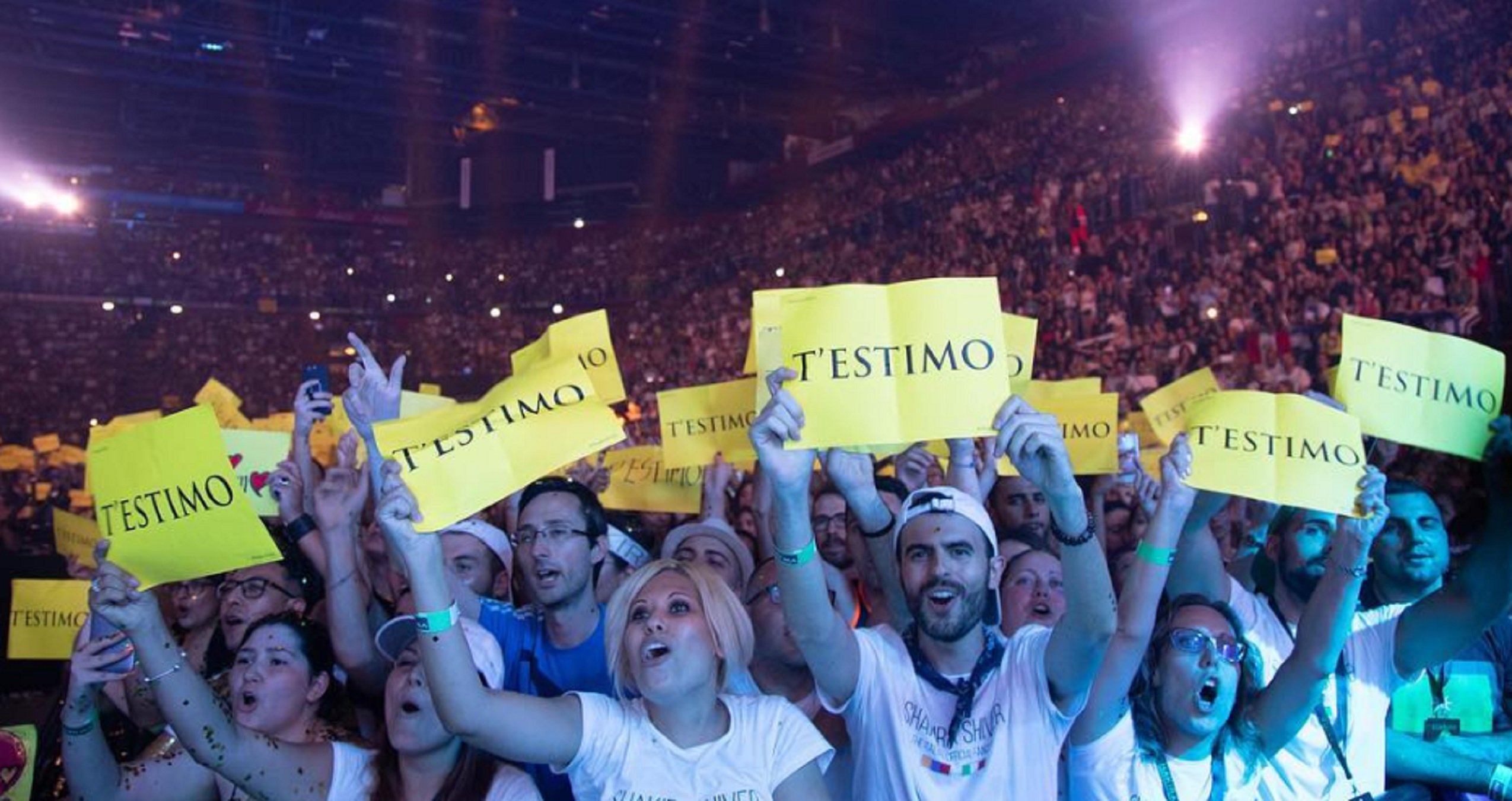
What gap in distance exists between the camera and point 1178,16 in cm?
1384

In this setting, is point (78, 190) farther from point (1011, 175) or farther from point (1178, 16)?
point (1178, 16)

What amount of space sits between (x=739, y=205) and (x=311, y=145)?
26.0 feet

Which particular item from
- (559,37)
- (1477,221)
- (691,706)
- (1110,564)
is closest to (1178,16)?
(1477,221)

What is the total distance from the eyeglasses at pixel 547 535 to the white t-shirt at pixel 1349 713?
1.73 m

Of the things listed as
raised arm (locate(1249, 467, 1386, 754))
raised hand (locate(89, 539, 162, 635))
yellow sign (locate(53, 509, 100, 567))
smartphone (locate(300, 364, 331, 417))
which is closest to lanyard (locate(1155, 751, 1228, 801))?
raised arm (locate(1249, 467, 1386, 754))

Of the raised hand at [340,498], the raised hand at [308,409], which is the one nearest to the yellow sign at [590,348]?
the raised hand at [308,409]

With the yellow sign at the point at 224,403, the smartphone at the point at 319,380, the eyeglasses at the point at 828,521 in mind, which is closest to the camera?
the smartphone at the point at 319,380

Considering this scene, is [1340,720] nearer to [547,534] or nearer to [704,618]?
[704,618]

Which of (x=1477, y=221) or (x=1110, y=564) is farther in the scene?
(x=1477, y=221)

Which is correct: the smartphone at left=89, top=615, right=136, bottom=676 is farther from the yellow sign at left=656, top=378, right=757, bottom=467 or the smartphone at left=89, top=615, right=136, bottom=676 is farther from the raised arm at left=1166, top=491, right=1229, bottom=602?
the raised arm at left=1166, top=491, right=1229, bottom=602

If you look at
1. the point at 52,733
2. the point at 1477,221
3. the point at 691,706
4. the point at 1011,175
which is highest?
Result: the point at 1011,175

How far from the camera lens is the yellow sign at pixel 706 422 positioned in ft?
12.8

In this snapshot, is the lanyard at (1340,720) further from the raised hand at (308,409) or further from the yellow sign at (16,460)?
the yellow sign at (16,460)

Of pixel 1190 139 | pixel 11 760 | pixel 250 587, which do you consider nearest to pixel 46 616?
pixel 11 760
